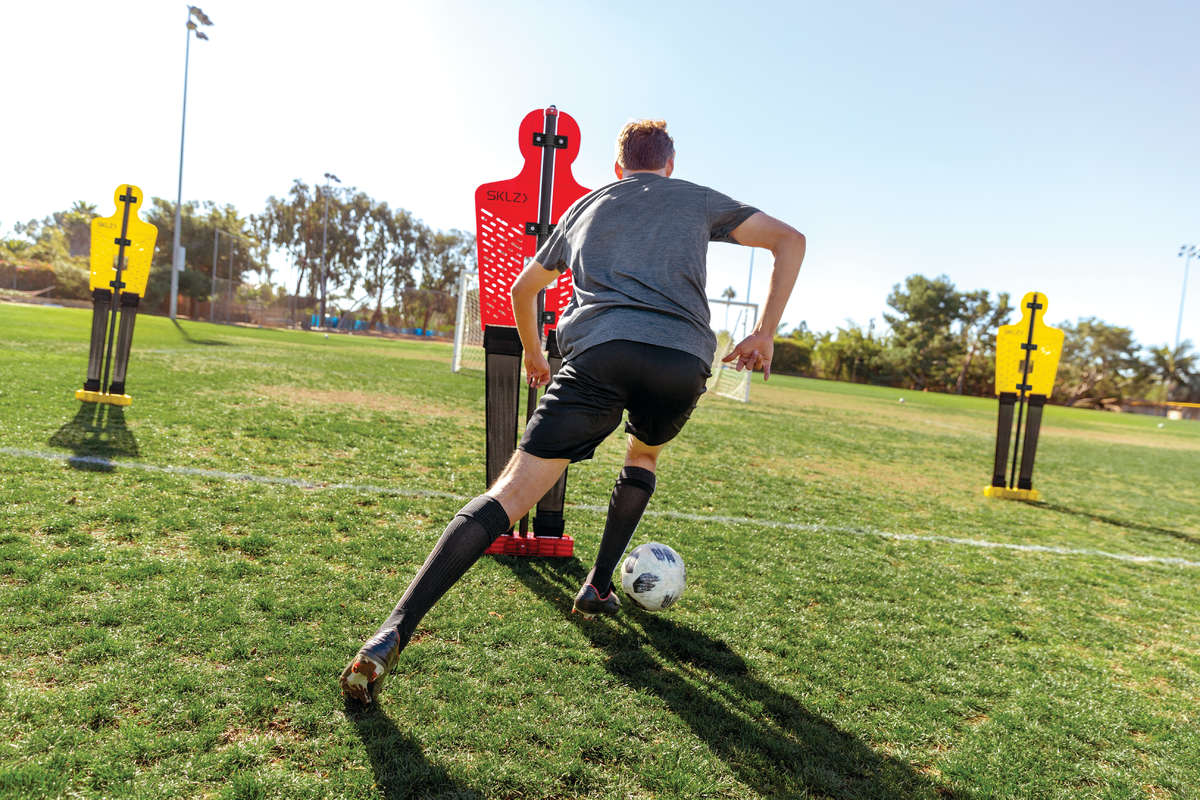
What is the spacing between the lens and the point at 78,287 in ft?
154

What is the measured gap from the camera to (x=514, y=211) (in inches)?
137

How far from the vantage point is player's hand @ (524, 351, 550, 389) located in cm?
271

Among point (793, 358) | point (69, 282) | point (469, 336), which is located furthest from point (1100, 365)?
point (69, 282)

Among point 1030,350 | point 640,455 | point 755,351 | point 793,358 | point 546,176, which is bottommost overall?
point 640,455

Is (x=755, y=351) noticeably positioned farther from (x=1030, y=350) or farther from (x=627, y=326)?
(x=1030, y=350)

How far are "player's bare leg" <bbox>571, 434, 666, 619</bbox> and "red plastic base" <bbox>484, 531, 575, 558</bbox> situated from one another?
0.77 m

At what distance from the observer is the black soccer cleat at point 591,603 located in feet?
9.36

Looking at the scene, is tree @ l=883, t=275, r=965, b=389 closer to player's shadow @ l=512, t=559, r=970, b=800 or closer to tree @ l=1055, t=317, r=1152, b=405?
tree @ l=1055, t=317, r=1152, b=405

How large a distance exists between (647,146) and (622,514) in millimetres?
1415

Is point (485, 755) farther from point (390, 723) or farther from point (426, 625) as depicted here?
point (426, 625)

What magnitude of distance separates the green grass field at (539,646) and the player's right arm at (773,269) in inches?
46.6

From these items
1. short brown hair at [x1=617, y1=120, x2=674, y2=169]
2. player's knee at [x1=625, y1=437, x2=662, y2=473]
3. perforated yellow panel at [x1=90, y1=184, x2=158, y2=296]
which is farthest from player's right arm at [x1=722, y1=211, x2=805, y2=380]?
perforated yellow panel at [x1=90, y1=184, x2=158, y2=296]

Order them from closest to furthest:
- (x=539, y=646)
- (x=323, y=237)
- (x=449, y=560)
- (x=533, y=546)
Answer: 1. (x=449, y=560)
2. (x=539, y=646)
3. (x=533, y=546)
4. (x=323, y=237)

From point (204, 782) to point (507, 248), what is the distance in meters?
2.53
